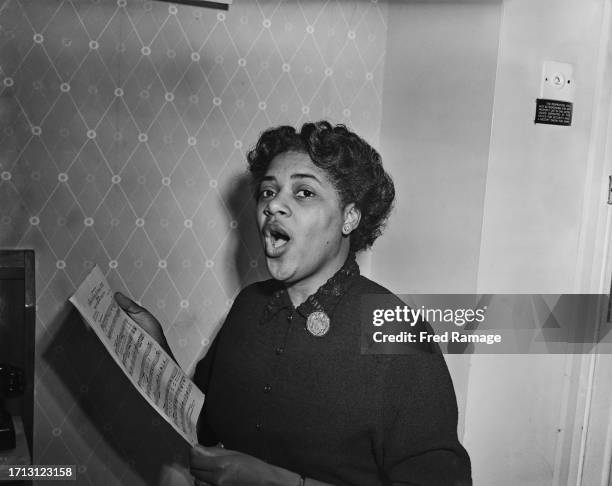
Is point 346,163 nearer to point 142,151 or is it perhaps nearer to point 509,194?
point 509,194

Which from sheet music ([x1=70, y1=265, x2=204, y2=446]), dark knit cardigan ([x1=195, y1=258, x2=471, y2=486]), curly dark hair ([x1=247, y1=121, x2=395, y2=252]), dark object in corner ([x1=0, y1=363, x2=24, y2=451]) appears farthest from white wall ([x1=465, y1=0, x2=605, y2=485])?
dark object in corner ([x1=0, y1=363, x2=24, y2=451])

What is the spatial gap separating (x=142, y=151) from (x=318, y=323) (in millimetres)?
707

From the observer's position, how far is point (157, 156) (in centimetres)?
155

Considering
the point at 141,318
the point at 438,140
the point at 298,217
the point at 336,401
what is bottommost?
the point at 336,401

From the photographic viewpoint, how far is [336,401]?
3.52ft

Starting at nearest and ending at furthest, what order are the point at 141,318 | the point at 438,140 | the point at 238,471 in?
1. the point at 238,471
2. the point at 141,318
3. the point at 438,140

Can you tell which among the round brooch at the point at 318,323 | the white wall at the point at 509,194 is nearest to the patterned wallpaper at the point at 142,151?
the white wall at the point at 509,194

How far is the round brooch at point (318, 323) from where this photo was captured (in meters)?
1.13

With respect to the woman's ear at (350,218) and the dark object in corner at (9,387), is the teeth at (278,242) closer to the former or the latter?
the woman's ear at (350,218)

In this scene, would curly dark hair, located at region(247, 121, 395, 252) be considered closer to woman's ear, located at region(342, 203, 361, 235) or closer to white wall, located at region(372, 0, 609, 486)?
woman's ear, located at region(342, 203, 361, 235)

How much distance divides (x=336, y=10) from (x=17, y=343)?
1201 millimetres

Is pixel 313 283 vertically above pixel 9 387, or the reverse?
pixel 313 283

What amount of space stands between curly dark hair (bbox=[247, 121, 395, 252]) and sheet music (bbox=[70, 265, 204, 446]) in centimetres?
37

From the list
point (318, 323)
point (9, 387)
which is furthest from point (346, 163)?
point (9, 387)
